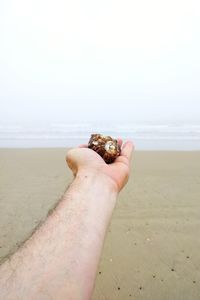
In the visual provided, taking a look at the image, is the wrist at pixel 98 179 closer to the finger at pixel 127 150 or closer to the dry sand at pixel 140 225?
the finger at pixel 127 150

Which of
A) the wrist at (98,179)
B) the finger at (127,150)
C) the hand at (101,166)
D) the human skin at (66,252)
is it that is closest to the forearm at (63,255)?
the human skin at (66,252)

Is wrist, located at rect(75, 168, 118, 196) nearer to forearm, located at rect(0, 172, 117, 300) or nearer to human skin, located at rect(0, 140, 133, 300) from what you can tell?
human skin, located at rect(0, 140, 133, 300)

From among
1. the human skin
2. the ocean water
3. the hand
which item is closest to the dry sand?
the hand

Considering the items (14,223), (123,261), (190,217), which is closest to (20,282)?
(123,261)

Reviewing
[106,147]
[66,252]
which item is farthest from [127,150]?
[66,252]

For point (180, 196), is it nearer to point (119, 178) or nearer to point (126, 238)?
point (126, 238)
